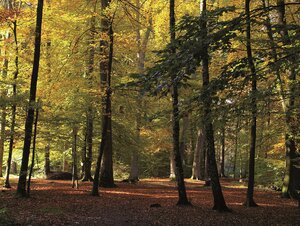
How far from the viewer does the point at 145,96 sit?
52.2ft

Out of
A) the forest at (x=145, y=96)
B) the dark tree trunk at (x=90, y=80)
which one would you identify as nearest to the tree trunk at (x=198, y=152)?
the forest at (x=145, y=96)

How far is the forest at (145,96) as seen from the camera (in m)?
7.04

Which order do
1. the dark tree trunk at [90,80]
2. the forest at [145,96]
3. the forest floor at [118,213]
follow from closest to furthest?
the forest at [145,96] < the forest floor at [118,213] < the dark tree trunk at [90,80]

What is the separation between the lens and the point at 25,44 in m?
18.4

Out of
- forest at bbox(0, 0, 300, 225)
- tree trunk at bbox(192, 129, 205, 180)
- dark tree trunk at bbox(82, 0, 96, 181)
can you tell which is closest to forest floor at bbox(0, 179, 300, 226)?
forest at bbox(0, 0, 300, 225)

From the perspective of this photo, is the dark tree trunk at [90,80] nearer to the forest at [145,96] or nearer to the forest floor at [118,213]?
the forest at [145,96]

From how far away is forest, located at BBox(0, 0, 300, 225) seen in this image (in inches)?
277

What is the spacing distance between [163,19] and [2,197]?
1327cm

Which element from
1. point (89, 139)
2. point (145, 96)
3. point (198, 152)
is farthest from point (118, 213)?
point (198, 152)

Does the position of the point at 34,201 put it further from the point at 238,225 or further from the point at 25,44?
the point at 25,44

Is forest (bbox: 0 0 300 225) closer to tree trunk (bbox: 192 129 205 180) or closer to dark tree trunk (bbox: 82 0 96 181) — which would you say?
dark tree trunk (bbox: 82 0 96 181)

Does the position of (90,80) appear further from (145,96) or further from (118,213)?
(118,213)

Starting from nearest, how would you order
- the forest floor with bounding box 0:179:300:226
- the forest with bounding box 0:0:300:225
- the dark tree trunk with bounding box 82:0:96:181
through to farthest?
the forest with bounding box 0:0:300:225 → the forest floor with bounding box 0:179:300:226 → the dark tree trunk with bounding box 82:0:96:181

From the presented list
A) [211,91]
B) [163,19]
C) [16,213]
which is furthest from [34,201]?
[163,19]
